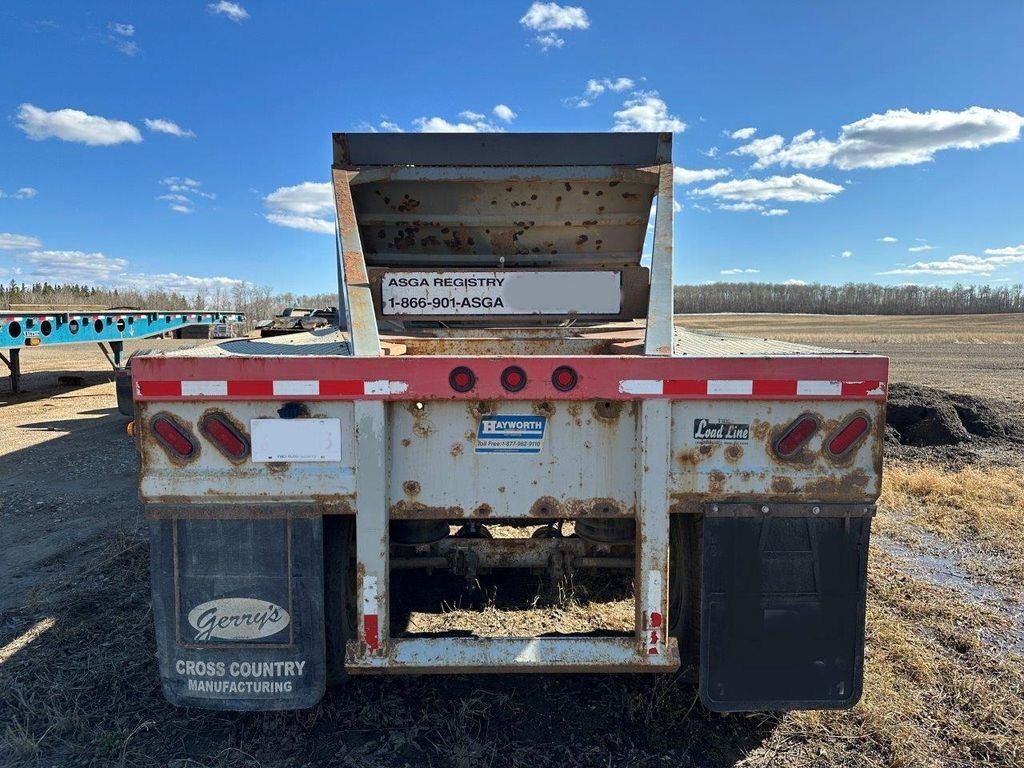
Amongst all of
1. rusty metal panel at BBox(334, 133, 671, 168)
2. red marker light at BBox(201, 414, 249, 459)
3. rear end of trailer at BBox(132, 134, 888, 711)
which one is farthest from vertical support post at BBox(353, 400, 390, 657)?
rusty metal panel at BBox(334, 133, 671, 168)

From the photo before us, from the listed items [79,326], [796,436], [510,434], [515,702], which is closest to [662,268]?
[796,436]

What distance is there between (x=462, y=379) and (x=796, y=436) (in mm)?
1195

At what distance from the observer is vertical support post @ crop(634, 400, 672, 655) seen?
2.35 metres

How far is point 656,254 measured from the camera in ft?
9.09

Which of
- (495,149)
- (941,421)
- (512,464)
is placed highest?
(495,149)

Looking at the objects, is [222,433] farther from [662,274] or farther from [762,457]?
[762,457]

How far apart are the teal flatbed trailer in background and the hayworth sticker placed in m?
9.35

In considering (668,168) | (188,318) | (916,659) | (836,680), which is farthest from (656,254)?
(188,318)

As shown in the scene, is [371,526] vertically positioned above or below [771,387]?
below

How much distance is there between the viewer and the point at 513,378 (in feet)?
7.64

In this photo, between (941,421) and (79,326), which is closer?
(941,421)

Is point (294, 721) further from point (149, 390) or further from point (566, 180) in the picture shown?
point (566, 180)

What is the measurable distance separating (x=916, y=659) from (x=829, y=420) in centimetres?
159

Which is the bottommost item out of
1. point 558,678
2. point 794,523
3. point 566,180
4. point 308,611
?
point 558,678
